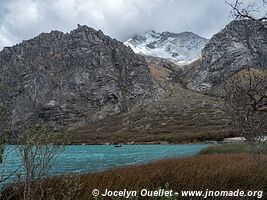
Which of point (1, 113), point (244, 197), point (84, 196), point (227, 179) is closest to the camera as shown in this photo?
point (1, 113)

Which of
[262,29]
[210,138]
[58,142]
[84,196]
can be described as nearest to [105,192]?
[84,196]

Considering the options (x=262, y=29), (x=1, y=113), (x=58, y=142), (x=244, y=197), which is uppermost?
(x=262, y=29)

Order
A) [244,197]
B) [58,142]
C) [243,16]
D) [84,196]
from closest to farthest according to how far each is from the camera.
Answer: [58,142] → [84,196] → [243,16] → [244,197]

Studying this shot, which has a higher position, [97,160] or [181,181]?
[97,160]

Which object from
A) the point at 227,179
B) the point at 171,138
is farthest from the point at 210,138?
the point at 227,179

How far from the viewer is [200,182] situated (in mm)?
15164

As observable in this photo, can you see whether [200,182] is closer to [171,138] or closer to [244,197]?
[244,197]

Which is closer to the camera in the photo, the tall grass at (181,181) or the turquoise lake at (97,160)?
the tall grass at (181,181)

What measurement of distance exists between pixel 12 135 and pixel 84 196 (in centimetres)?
337

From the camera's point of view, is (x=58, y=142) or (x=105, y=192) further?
(x=105, y=192)

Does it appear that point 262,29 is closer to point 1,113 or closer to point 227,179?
point 227,179

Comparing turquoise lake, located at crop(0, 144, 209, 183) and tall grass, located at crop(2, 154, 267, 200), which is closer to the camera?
tall grass, located at crop(2, 154, 267, 200)

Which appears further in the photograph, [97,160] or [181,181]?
[97,160]

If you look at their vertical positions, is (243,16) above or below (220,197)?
above
